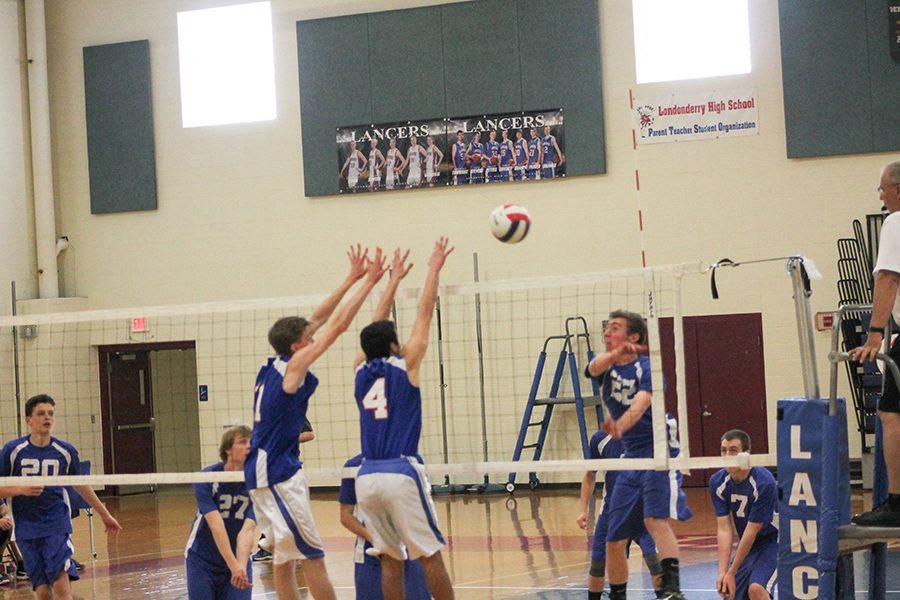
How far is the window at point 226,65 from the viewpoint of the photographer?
18.6 meters

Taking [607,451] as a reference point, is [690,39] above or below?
above

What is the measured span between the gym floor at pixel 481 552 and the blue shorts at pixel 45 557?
7.08 ft

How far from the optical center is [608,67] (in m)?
17.2

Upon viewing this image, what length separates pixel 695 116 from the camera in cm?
1684

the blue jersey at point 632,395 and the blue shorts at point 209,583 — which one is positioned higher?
the blue jersey at point 632,395

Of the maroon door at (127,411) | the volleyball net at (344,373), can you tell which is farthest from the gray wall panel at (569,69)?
the maroon door at (127,411)

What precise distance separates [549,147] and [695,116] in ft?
6.96

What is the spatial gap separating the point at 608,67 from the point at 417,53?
2862 mm

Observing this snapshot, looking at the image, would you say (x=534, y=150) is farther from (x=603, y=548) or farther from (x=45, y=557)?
(x=45, y=557)

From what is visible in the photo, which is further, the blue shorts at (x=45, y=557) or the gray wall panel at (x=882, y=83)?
the gray wall panel at (x=882, y=83)

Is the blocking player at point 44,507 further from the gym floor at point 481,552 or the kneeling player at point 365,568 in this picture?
the kneeling player at point 365,568

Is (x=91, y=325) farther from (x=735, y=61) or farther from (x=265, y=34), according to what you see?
(x=735, y=61)

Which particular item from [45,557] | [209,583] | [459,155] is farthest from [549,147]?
[209,583]

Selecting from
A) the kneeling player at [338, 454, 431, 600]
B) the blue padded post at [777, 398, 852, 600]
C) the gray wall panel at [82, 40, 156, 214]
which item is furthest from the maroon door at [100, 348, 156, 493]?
the blue padded post at [777, 398, 852, 600]
